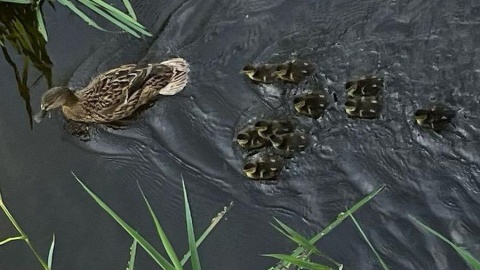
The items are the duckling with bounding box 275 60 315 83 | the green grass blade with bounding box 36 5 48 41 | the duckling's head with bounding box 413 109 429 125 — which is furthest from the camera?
the green grass blade with bounding box 36 5 48 41

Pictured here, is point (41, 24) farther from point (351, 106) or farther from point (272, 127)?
point (351, 106)

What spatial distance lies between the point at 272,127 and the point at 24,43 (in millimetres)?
1143

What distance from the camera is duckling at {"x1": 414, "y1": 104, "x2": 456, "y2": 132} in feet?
8.90

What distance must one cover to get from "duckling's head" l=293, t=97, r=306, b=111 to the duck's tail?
18.6 inches

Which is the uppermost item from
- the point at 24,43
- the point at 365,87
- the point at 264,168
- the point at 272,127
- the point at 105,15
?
the point at 105,15

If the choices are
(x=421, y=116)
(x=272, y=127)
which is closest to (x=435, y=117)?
(x=421, y=116)

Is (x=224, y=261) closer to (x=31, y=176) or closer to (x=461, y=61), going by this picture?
(x=31, y=176)

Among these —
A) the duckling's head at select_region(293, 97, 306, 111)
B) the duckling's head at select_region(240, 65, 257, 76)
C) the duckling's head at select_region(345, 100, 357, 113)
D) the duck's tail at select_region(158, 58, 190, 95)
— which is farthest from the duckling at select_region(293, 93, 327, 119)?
the duck's tail at select_region(158, 58, 190, 95)

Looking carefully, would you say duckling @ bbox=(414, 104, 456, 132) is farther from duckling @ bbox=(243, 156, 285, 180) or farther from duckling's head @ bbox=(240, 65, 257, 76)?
duckling's head @ bbox=(240, 65, 257, 76)

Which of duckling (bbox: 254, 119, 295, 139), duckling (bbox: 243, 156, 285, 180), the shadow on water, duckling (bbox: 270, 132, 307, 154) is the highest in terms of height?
the shadow on water

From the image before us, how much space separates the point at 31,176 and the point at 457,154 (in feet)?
5.65

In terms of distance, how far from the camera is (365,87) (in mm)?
2768

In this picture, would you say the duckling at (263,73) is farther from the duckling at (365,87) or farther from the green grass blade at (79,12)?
the green grass blade at (79,12)

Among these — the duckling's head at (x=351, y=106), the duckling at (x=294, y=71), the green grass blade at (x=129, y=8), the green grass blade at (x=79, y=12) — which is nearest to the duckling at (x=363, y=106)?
the duckling's head at (x=351, y=106)
